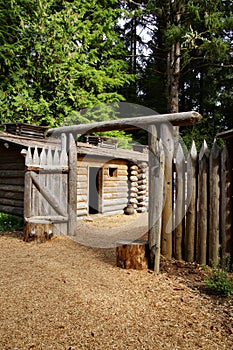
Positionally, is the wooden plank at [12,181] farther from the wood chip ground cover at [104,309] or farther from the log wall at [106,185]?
the wood chip ground cover at [104,309]

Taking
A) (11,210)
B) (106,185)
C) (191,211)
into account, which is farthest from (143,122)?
(106,185)

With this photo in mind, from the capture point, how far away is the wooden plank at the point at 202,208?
5145mm

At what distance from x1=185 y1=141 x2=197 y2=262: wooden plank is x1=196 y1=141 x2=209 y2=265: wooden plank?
0.09 m

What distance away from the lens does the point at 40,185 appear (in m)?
7.91

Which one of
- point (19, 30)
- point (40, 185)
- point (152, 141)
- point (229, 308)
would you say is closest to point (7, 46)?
point (19, 30)

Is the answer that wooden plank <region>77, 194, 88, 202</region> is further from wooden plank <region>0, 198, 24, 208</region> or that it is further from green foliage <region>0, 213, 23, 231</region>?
green foliage <region>0, 213, 23, 231</region>

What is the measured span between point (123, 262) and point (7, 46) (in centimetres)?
1355

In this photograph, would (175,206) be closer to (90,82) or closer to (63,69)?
(63,69)

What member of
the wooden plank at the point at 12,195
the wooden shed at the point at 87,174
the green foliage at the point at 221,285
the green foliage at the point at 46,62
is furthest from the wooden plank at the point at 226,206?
the green foliage at the point at 46,62

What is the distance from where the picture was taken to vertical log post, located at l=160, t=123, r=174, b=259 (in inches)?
210

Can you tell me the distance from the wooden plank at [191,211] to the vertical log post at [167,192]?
0.30 meters

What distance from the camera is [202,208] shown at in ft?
16.9

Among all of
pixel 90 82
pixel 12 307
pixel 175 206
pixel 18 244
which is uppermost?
pixel 90 82

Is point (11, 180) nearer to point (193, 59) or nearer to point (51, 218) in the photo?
point (51, 218)
